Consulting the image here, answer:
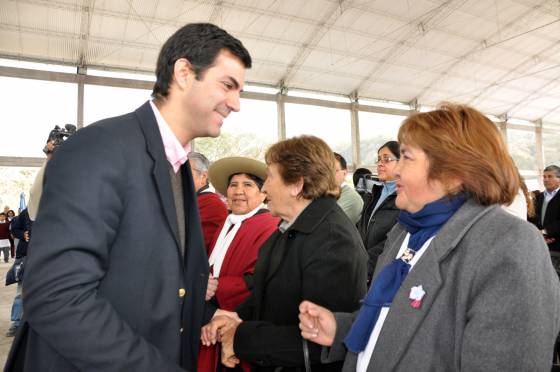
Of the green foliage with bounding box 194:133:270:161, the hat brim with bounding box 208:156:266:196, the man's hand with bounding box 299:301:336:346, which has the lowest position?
the man's hand with bounding box 299:301:336:346

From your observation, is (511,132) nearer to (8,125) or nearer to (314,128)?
(314,128)

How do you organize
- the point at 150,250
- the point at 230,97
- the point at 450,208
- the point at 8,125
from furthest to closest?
the point at 8,125 → the point at 230,97 → the point at 450,208 → the point at 150,250

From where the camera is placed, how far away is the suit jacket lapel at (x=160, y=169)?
116 cm

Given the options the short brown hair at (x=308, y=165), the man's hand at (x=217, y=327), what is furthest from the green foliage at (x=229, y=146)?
the man's hand at (x=217, y=327)

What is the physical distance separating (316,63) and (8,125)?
9.42 metres

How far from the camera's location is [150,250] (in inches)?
44.2

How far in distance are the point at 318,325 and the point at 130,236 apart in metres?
0.77

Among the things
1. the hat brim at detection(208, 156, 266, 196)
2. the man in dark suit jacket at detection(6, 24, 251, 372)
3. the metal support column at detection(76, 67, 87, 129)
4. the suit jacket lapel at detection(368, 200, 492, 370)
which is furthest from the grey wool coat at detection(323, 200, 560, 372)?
the metal support column at detection(76, 67, 87, 129)

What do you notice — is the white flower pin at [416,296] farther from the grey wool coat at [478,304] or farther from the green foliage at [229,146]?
the green foliage at [229,146]

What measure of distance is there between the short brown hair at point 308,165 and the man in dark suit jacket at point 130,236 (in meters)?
0.62

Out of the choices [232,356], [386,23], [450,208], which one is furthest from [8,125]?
[450,208]

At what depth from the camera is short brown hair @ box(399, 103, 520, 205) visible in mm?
1219

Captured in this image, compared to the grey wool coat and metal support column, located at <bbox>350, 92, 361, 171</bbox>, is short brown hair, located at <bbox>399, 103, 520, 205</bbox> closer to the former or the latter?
the grey wool coat

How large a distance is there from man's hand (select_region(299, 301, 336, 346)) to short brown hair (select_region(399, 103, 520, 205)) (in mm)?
605
